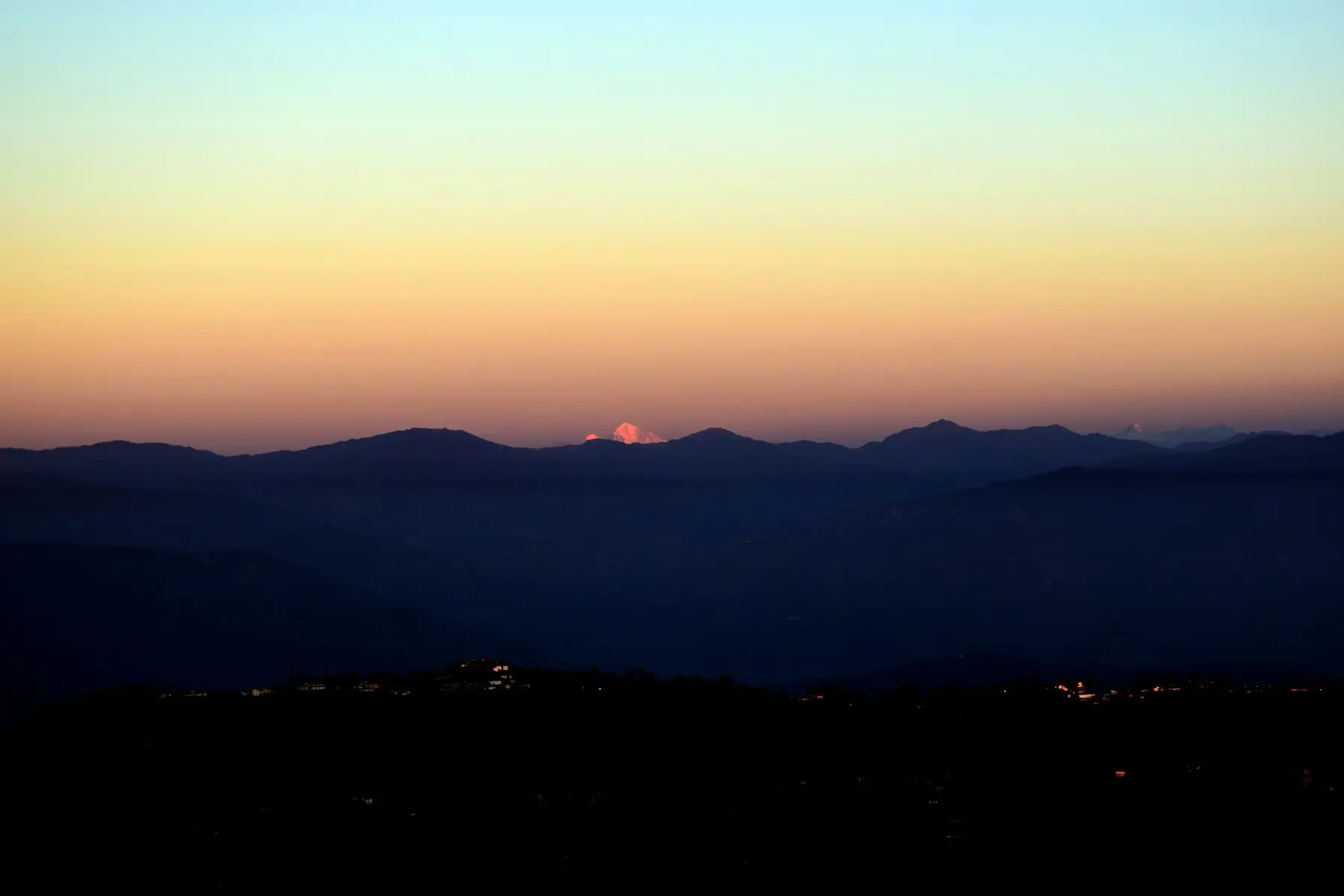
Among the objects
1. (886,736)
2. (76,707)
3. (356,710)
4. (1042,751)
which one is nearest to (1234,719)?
(1042,751)

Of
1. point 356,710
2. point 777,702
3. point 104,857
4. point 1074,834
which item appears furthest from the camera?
point 777,702

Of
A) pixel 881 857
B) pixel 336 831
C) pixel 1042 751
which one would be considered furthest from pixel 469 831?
pixel 1042 751

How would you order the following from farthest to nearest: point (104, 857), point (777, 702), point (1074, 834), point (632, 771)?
point (777, 702)
point (632, 771)
point (1074, 834)
point (104, 857)

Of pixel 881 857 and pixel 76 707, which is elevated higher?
pixel 76 707

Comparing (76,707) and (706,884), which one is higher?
(76,707)

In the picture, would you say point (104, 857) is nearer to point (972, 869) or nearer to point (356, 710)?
point (356, 710)

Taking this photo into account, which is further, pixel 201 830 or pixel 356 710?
pixel 356 710

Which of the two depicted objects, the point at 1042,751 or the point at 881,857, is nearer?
the point at 881,857

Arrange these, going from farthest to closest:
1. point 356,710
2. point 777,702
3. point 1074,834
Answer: point 777,702
point 356,710
point 1074,834

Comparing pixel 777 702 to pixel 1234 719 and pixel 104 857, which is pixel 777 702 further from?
pixel 104 857
